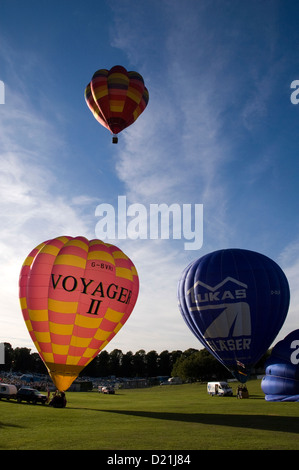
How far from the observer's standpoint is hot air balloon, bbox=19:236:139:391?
19.5 m

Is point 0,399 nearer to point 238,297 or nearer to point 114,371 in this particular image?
point 238,297

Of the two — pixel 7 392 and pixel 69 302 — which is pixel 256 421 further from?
pixel 7 392

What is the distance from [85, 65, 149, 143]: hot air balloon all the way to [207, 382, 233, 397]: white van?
80.4ft

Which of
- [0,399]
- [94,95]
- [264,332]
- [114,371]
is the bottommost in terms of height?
[114,371]

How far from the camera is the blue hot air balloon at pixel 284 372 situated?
2647cm

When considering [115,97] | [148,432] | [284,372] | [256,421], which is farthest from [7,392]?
[115,97]

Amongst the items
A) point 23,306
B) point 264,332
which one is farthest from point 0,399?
point 264,332

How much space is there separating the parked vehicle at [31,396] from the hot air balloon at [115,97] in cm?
1711

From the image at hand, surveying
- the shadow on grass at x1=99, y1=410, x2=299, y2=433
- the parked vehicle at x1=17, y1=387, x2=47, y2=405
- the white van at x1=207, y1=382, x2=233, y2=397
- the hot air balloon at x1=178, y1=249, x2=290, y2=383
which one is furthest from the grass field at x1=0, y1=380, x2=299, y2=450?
the white van at x1=207, y1=382, x2=233, y2=397

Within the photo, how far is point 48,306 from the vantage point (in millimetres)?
19516

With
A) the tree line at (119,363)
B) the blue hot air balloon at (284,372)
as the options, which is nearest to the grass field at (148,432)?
the blue hot air balloon at (284,372)

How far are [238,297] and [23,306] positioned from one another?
572 inches
